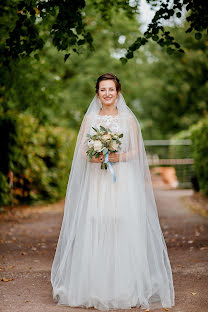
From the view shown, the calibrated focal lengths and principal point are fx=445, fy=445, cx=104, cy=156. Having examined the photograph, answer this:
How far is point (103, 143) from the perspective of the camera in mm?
4598

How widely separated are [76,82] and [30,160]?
1036 centimetres

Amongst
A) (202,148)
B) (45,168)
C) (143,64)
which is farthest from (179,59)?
(45,168)

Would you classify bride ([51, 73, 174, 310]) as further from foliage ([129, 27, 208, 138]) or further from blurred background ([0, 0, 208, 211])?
foliage ([129, 27, 208, 138])

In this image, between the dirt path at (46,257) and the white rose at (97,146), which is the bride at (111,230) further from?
the dirt path at (46,257)

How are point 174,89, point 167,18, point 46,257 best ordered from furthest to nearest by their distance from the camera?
point 174,89 → point 167,18 → point 46,257

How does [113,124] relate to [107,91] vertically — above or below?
below

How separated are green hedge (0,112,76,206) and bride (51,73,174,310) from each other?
251 inches

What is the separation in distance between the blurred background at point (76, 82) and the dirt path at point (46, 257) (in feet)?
5.12

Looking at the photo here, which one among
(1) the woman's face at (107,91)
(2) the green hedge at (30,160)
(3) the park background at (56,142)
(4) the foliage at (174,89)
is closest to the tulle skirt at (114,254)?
(3) the park background at (56,142)

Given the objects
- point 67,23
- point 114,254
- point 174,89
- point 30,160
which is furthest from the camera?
point 174,89

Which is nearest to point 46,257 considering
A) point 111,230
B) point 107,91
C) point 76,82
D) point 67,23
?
point 111,230

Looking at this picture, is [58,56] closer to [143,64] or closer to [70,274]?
[143,64]

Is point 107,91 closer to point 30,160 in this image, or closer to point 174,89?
point 30,160

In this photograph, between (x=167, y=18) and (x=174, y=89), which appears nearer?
(x=167, y=18)
